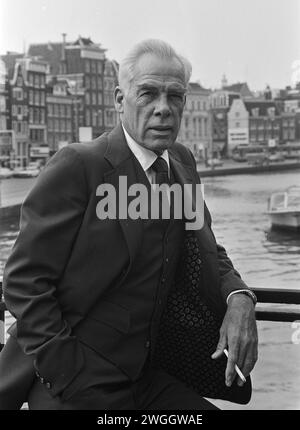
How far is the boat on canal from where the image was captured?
4.90 m

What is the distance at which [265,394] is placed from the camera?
4.38 m

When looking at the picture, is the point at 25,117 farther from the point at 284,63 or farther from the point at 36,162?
the point at 284,63

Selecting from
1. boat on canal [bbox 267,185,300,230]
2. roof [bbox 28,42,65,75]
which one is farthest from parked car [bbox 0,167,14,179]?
boat on canal [bbox 267,185,300,230]

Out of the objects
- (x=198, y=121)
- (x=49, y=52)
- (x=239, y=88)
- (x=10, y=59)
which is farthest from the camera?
(x=198, y=121)

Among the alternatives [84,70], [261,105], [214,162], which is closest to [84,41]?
[84,70]

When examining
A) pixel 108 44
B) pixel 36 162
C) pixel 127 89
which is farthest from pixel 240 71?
pixel 127 89

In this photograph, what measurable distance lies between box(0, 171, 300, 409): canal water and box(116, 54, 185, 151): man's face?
9.69ft

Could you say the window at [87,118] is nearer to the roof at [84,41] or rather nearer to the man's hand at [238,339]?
the roof at [84,41]

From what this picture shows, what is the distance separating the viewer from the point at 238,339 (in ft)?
4.36

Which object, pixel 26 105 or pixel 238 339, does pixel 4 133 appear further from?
pixel 238 339

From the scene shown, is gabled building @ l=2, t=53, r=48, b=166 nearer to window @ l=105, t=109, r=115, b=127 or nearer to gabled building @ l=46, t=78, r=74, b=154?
gabled building @ l=46, t=78, r=74, b=154

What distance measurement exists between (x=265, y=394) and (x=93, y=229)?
337 centimetres

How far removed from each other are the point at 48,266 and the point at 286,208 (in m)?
4.04

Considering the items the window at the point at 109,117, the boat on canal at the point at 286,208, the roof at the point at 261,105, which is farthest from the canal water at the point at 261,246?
the window at the point at 109,117
